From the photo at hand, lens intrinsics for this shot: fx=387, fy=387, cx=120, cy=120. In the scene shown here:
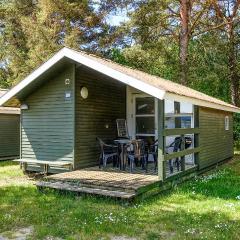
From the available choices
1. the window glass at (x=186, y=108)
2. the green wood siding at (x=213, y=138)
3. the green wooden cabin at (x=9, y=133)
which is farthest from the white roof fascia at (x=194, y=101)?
the green wooden cabin at (x=9, y=133)

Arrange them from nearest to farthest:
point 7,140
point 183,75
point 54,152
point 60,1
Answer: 1. point 54,152
2. point 7,140
3. point 183,75
4. point 60,1

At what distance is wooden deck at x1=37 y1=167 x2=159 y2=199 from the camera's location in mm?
7058

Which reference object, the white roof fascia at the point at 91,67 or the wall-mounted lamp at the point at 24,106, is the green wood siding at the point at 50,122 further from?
the white roof fascia at the point at 91,67

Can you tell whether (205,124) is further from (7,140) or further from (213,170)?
(7,140)

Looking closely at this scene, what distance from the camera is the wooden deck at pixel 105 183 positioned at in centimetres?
706

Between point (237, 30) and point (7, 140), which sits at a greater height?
point (237, 30)

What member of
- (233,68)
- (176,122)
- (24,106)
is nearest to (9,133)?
(24,106)

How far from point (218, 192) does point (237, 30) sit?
15.2 m

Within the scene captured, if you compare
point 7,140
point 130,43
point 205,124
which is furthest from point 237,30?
point 7,140

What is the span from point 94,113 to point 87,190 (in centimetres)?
323

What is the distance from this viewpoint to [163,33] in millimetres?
19859

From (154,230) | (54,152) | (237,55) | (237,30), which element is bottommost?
(154,230)

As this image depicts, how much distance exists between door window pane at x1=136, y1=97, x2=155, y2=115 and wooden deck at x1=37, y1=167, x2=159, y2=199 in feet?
9.53

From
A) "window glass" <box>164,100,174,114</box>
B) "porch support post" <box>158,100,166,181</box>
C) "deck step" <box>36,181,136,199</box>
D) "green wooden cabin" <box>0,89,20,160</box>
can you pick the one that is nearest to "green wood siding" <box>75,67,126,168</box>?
"window glass" <box>164,100,174,114</box>
